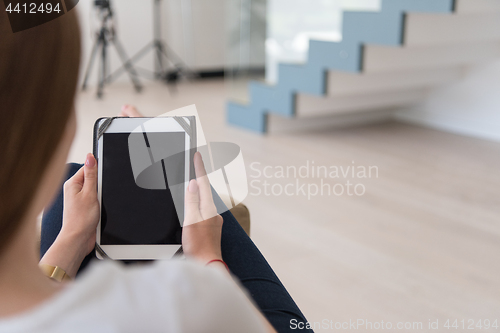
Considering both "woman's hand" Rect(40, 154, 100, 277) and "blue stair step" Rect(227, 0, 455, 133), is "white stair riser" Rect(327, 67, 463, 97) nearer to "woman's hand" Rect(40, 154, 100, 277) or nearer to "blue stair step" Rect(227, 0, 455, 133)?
"blue stair step" Rect(227, 0, 455, 133)

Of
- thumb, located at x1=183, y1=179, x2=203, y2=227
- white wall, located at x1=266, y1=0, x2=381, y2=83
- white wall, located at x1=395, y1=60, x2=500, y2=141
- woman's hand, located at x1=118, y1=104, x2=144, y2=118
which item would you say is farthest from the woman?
white wall, located at x1=395, y1=60, x2=500, y2=141

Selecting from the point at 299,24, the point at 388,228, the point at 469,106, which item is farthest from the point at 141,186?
the point at 469,106

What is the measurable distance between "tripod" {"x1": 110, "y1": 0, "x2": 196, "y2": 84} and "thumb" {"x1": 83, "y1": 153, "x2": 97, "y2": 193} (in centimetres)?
432

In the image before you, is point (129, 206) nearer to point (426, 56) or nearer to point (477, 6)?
point (477, 6)

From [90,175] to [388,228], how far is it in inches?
51.0

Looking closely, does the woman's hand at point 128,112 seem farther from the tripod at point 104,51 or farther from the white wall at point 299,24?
the tripod at point 104,51

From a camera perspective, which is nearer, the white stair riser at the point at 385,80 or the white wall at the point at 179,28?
the white stair riser at the point at 385,80

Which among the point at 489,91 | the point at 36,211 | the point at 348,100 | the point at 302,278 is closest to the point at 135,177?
the point at 36,211

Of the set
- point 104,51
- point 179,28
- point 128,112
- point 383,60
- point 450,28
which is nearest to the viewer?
point 128,112

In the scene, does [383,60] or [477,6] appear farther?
[383,60]

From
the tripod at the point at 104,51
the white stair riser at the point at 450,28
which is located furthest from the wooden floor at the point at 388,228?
the tripod at the point at 104,51

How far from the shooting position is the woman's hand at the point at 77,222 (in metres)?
0.60

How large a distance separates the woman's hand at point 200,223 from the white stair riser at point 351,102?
2385 millimetres

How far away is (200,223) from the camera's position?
Answer: 56cm
